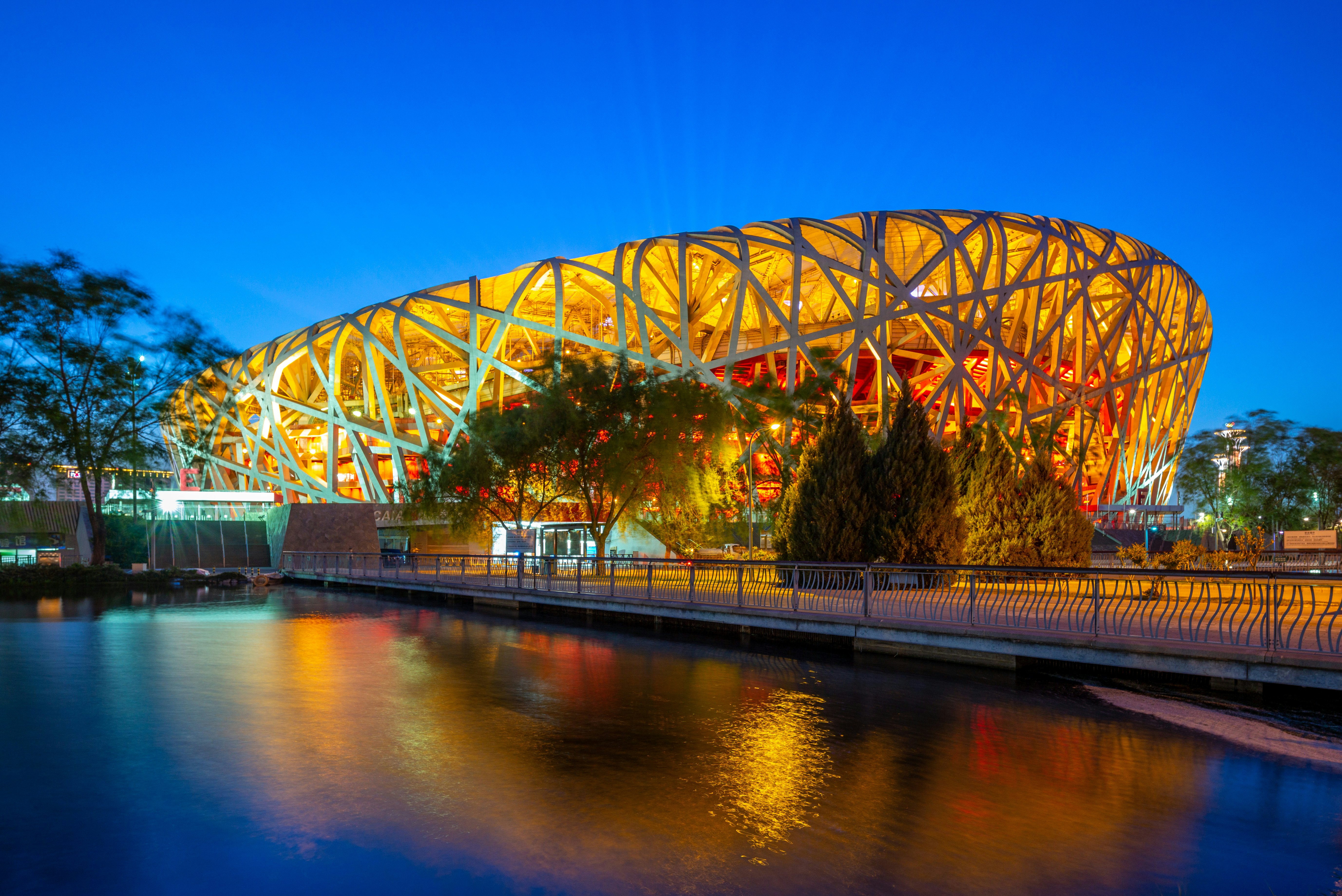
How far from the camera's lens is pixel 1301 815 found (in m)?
6.93

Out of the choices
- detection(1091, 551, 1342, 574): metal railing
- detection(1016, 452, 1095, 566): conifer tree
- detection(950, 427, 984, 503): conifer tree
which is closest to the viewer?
detection(1016, 452, 1095, 566): conifer tree

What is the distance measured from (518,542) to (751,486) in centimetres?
1671

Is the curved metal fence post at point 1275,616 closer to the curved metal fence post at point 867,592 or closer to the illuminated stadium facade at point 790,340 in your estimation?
the curved metal fence post at point 867,592

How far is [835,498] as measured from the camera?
24.6 metres

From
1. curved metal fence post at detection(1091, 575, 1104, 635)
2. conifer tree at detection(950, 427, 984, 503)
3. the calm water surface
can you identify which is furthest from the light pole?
the calm water surface

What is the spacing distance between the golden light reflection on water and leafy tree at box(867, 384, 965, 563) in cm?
1310

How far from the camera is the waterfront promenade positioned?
38.3ft

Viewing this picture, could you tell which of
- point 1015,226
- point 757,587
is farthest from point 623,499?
point 1015,226

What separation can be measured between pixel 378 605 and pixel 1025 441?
33298mm

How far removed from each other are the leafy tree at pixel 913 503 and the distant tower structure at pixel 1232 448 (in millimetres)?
42102

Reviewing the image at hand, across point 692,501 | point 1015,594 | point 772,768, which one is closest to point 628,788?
point 772,768

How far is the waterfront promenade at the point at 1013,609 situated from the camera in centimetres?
1169

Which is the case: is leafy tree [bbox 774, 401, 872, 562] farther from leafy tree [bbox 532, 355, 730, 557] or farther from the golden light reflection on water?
the golden light reflection on water

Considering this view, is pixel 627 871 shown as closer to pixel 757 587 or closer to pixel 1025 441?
pixel 757 587
